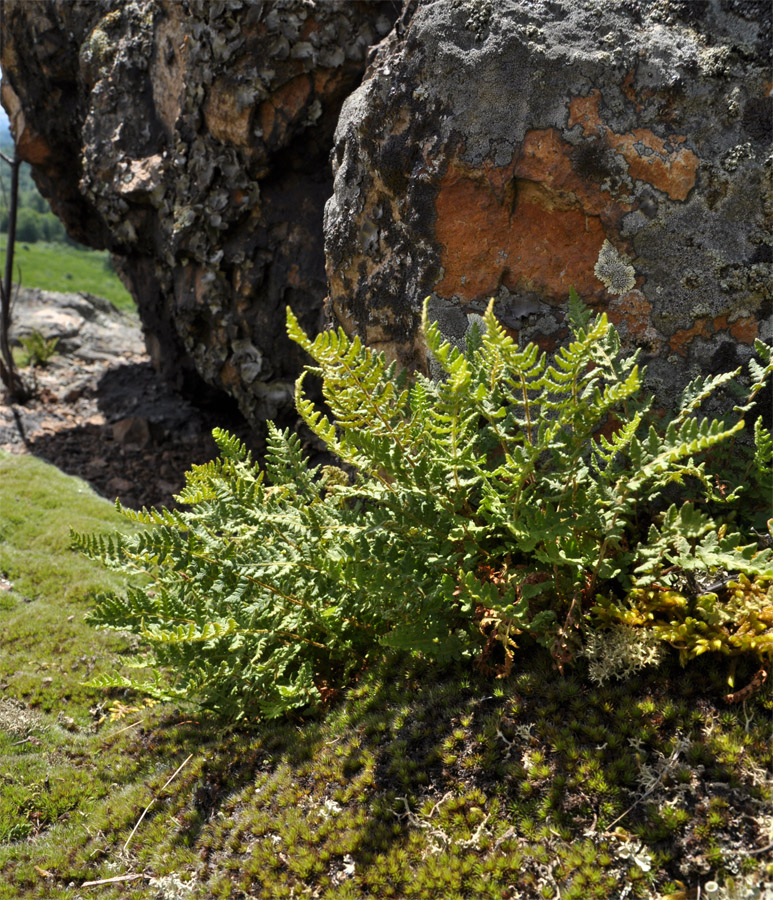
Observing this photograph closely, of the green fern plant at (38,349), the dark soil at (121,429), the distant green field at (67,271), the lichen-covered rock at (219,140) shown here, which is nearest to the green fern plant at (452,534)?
the lichen-covered rock at (219,140)

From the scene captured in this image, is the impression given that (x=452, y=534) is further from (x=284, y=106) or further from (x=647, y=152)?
(x=284, y=106)

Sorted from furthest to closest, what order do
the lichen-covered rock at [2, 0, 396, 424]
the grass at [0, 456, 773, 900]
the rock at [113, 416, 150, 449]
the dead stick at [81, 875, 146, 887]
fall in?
the rock at [113, 416, 150, 449], the lichen-covered rock at [2, 0, 396, 424], the dead stick at [81, 875, 146, 887], the grass at [0, 456, 773, 900]

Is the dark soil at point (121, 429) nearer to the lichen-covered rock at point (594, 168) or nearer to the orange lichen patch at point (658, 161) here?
the lichen-covered rock at point (594, 168)

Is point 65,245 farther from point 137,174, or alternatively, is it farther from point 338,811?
point 338,811

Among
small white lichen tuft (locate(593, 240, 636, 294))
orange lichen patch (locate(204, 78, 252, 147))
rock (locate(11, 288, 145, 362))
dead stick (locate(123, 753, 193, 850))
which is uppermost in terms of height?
orange lichen patch (locate(204, 78, 252, 147))

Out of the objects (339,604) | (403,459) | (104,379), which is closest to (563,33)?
(403,459)

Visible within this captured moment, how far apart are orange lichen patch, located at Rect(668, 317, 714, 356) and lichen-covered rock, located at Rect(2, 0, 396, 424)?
411cm

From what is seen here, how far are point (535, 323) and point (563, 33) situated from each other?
1.46 m

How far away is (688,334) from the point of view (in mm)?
3314

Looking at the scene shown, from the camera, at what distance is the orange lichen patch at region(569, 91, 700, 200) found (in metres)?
3.30

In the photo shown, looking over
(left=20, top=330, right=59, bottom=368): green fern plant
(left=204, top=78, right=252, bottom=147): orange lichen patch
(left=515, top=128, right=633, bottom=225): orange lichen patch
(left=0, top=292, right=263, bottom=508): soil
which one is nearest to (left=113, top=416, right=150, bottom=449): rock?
(left=0, top=292, right=263, bottom=508): soil

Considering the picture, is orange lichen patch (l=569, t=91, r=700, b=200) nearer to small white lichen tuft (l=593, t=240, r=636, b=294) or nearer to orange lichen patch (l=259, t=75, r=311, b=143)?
small white lichen tuft (l=593, t=240, r=636, b=294)

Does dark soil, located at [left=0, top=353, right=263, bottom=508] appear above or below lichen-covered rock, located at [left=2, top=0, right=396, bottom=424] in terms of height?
below

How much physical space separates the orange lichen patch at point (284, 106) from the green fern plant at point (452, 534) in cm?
427
